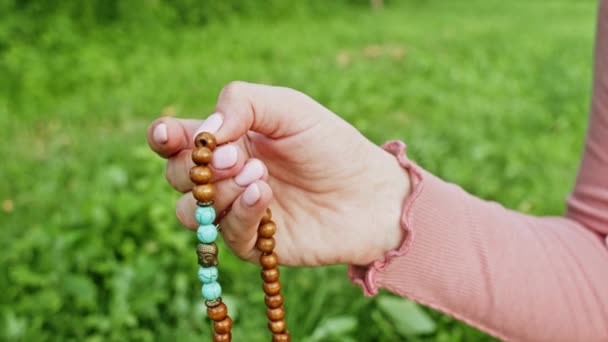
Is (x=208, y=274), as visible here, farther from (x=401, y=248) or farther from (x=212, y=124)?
(x=401, y=248)

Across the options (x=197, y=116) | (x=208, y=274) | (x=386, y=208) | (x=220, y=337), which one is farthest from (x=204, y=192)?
(x=197, y=116)

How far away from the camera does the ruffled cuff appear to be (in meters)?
1.24

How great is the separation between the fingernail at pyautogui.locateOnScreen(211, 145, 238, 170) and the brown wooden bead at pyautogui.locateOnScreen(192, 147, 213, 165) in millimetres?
34

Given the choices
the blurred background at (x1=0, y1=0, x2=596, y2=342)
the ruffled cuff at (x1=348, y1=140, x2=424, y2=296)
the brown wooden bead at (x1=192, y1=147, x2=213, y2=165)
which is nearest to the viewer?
the brown wooden bead at (x1=192, y1=147, x2=213, y2=165)

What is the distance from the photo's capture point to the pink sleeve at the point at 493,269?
1.27 meters

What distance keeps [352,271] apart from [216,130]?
479 millimetres

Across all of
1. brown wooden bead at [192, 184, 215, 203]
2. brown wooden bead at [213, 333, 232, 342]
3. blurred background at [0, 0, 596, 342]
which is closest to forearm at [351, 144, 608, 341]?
brown wooden bead at [213, 333, 232, 342]

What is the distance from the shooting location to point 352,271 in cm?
130

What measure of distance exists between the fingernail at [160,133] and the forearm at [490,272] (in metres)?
0.47

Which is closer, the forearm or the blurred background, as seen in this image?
the forearm

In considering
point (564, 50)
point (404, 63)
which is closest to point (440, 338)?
point (404, 63)

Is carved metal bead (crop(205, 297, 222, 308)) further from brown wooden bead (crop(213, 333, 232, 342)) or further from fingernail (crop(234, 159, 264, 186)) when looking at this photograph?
fingernail (crop(234, 159, 264, 186))

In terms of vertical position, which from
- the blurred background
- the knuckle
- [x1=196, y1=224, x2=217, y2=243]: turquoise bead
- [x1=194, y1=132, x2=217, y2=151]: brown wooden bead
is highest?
the knuckle

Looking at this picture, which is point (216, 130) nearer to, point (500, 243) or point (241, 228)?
point (241, 228)
